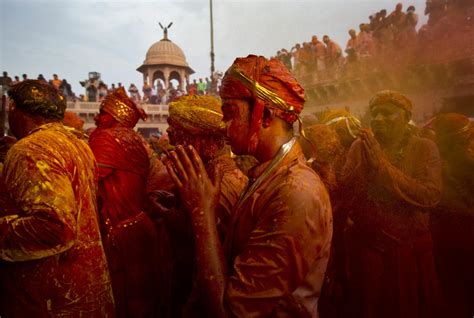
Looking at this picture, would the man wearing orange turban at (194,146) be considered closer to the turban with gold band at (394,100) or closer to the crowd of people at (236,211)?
the crowd of people at (236,211)

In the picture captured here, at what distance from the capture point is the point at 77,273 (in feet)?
7.09

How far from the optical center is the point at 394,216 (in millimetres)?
3256

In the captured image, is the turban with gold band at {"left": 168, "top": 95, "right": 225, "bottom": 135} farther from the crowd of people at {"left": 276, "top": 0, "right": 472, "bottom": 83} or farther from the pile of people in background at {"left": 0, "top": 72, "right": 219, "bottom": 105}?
the pile of people in background at {"left": 0, "top": 72, "right": 219, "bottom": 105}

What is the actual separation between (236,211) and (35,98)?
153cm

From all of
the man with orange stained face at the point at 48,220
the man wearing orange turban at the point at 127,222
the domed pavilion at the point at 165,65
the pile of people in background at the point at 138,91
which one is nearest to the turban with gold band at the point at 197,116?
the man wearing orange turban at the point at 127,222

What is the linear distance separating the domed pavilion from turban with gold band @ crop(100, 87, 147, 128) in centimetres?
3332

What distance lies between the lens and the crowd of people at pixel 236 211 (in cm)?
145

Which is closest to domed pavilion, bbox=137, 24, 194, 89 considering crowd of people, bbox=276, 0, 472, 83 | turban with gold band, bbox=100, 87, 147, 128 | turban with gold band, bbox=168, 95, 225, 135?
crowd of people, bbox=276, 0, 472, 83

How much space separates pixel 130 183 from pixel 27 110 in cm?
119

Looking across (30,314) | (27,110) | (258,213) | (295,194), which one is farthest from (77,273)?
(295,194)

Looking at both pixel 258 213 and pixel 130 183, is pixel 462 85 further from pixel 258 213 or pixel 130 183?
pixel 258 213

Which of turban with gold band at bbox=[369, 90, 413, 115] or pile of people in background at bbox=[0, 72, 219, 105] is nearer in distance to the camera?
turban with gold band at bbox=[369, 90, 413, 115]

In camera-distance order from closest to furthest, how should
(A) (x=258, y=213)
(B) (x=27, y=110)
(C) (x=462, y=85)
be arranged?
(A) (x=258, y=213) → (B) (x=27, y=110) → (C) (x=462, y=85)

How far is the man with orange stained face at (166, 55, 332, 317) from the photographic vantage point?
1.35 m
